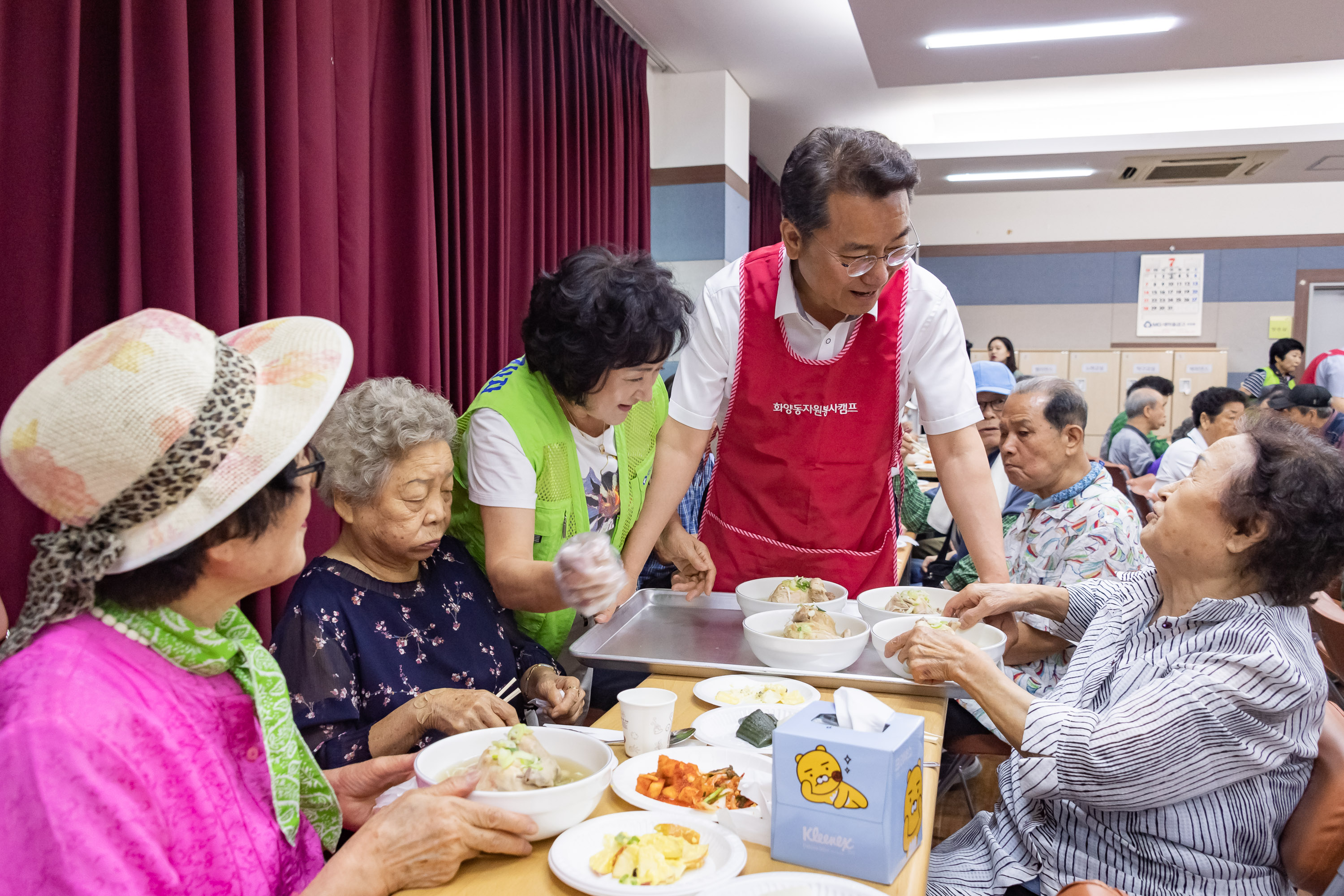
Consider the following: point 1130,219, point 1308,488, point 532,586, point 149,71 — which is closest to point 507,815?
point 532,586

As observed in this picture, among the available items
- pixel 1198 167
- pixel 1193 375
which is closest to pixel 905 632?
pixel 1198 167

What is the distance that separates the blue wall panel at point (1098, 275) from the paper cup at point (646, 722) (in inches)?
312

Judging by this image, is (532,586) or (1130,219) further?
(1130,219)

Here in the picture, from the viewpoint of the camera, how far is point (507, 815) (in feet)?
3.68

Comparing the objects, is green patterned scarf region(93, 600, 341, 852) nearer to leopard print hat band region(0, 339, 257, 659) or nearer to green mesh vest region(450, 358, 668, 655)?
leopard print hat band region(0, 339, 257, 659)

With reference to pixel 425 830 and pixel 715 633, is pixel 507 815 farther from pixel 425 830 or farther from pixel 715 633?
pixel 715 633

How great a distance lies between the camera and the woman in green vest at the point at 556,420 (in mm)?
1909

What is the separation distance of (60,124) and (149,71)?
0.90 ft

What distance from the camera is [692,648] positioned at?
1.97 meters

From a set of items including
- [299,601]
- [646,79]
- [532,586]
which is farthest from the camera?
[646,79]

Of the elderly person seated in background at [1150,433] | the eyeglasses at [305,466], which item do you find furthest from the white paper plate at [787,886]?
the elderly person seated in background at [1150,433]

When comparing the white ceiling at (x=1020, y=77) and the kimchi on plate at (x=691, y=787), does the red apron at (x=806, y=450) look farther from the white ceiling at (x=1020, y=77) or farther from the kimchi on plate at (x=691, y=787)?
the white ceiling at (x=1020, y=77)

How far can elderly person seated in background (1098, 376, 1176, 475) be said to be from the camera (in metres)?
7.04

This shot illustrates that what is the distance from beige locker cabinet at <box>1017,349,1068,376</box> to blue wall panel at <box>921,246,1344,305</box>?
532 millimetres
